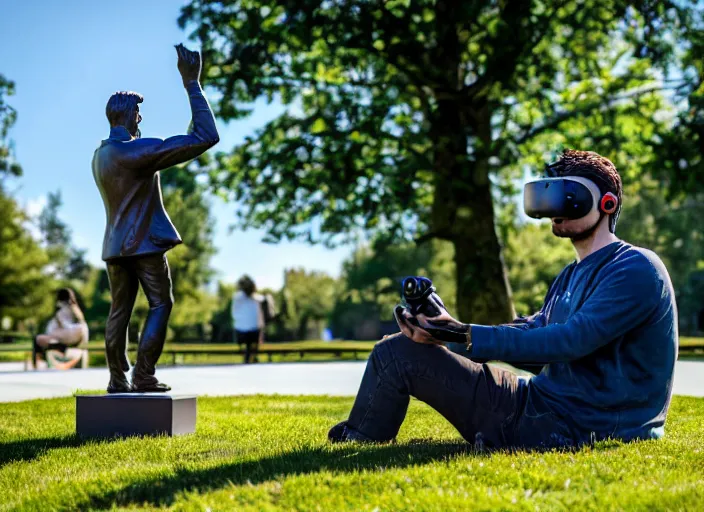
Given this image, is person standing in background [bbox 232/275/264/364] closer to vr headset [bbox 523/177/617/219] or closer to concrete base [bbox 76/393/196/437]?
concrete base [bbox 76/393/196/437]

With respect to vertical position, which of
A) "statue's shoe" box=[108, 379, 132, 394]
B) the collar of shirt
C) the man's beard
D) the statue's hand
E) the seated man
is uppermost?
the statue's hand

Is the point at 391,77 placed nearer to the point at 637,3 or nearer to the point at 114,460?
the point at 637,3

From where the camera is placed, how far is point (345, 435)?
5.10 metres

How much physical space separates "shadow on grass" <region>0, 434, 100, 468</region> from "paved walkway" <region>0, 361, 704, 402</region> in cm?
453

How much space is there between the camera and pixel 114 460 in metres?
5.02

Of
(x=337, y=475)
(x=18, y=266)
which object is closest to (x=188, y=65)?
(x=337, y=475)

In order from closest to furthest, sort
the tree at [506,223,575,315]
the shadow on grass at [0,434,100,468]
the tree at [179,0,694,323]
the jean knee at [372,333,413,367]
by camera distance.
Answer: the jean knee at [372,333,413,367]
the shadow on grass at [0,434,100,468]
the tree at [179,0,694,323]
the tree at [506,223,575,315]

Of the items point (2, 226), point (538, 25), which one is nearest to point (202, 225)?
point (2, 226)

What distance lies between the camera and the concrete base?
6.21 metres

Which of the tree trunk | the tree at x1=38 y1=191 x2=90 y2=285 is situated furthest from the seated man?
the tree at x1=38 y1=191 x2=90 y2=285

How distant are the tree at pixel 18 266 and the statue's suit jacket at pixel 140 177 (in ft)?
118

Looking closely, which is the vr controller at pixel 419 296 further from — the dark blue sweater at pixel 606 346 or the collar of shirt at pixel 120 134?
the collar of shirt at pixel 120 134

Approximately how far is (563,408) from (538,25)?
1009 cm

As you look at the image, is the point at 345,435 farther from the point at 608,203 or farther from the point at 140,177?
the point at 140,177
